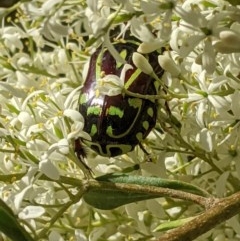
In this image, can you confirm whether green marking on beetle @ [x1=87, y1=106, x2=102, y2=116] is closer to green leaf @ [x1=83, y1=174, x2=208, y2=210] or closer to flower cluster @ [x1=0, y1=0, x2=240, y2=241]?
flower cluster @ [x1=0, y1=0, x2=240, y2=241]

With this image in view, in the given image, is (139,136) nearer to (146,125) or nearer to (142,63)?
(146,125)

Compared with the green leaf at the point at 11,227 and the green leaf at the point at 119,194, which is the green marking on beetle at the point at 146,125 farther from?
the green leaf at the point at 11,227

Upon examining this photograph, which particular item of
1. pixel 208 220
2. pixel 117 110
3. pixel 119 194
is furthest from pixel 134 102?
pixel 208 220

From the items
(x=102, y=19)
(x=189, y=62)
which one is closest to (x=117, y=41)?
(x=189, y=62)

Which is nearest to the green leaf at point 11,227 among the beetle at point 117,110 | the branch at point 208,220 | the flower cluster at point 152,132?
the flower cluster at point 152,132

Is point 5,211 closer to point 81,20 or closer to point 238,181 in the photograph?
point 238,181

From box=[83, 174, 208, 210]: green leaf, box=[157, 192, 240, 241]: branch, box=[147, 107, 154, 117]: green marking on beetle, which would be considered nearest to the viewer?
box=[157, 192, 240, 241]: branch

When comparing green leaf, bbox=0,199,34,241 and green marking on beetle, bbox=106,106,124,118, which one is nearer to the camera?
green leaf, bbox=0,199,34,241

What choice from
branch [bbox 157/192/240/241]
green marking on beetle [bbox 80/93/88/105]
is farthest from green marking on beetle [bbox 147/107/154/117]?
branch [bbox 157/192/240/241]
